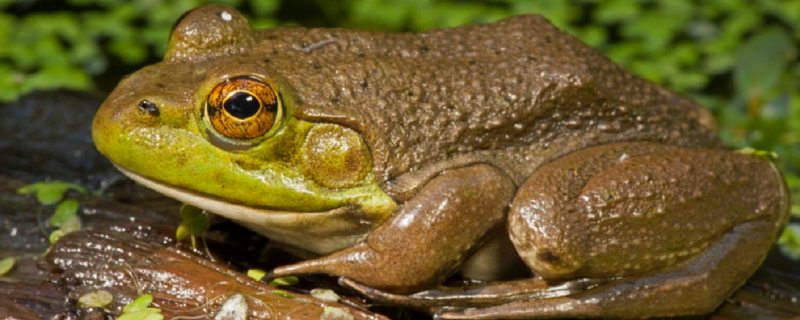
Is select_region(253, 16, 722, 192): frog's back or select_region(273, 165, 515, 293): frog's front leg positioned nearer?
select_region(273, 165, 515, 293): frog's front leg

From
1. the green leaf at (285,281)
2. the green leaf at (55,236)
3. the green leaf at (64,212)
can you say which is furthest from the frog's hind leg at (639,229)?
the green leaf at (64,212)

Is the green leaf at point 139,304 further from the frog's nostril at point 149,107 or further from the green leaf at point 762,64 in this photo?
the green leaf at point 762,64

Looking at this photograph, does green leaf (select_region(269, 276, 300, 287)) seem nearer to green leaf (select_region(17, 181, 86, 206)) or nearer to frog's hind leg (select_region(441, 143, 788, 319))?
frog's hind leg (select_region(441, 143, 788, 319))

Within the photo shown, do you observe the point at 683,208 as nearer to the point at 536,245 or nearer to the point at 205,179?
the point at 536,245

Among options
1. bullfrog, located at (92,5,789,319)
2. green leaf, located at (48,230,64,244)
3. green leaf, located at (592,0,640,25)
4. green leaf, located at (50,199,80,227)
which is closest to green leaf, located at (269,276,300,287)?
bullfrog, located at (92,5,789,319)

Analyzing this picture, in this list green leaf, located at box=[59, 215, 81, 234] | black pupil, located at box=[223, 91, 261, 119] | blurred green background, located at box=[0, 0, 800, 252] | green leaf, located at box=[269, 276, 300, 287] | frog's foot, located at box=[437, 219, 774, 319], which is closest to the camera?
black pupil, located at box=[223, 91, 261, 119]

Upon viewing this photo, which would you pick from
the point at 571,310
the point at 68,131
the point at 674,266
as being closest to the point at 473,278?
the point at 571,310

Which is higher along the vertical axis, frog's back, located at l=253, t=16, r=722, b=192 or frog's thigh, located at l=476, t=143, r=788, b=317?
frog's back, located at l=253, t=16, r=722, b=192
